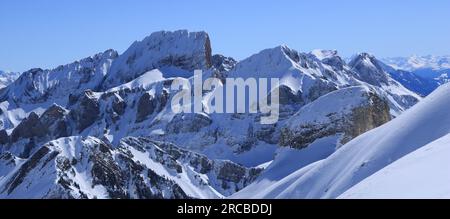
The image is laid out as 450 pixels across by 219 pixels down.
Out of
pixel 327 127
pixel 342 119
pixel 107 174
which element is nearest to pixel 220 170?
pixel 107 174

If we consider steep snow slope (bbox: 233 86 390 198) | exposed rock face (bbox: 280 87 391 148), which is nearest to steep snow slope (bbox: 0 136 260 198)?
steep snow slope (bbox: 233 86 390 198)

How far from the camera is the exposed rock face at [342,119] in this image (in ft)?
382

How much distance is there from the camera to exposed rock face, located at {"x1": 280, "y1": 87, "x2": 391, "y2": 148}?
116500 mm

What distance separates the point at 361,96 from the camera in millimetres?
120750

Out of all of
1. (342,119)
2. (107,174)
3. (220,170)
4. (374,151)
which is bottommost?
(220,170)

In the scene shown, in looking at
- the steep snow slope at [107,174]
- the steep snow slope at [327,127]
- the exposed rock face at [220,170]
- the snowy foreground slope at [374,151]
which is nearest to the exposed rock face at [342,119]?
the steep snow slope at [327,127]

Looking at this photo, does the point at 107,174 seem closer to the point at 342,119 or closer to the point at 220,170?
the point at 220,170

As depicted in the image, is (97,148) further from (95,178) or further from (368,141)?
(368,141)

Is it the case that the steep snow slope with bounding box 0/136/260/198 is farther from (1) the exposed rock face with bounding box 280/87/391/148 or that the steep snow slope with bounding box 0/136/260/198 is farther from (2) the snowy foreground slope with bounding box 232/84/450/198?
(2) the snowy foreground slope with bounding box 232/84/450/198

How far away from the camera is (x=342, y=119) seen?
381ft

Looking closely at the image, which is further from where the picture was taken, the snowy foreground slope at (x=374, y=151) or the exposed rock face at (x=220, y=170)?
the exposed rock face at (x=220, y=170)

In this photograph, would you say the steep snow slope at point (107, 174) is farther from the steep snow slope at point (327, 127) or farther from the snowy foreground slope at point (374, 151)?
the snowy foreground slope at point (374, 151)

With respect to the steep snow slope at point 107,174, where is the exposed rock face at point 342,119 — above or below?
above
